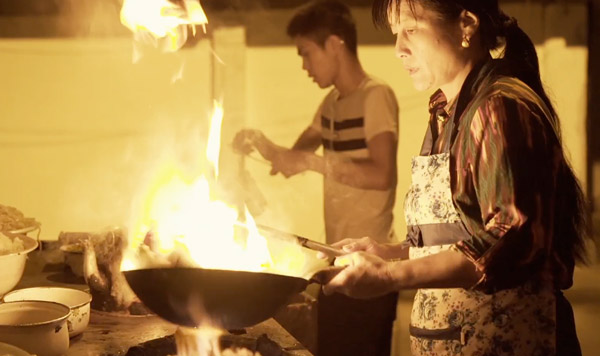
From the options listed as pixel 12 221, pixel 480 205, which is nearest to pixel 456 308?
pixel 480 205

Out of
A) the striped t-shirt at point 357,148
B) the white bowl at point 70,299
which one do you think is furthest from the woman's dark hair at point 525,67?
the striped t-shirt at point 357,148

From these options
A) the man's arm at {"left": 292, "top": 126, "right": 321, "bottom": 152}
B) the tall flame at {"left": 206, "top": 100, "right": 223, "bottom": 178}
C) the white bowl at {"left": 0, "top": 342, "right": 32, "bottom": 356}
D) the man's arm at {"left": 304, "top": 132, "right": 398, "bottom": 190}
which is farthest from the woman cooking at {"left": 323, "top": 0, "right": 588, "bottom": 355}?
the man's arm at {"left": 292, "top": 126, "right": 321, "bottom": 152}

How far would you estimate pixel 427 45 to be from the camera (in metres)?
2.62

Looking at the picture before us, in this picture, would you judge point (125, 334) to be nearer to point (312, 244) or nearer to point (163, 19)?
point (312, 244)

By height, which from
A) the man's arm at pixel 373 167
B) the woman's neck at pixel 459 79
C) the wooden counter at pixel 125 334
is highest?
the woman's neck at pixel 459 79

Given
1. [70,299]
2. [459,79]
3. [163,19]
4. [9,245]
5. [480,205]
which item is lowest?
[70,299]

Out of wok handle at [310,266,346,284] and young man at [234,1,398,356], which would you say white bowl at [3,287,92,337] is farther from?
young man at [234,1,398,356]

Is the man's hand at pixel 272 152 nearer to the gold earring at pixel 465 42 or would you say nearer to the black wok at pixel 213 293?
the gold earring at pixel 465 42

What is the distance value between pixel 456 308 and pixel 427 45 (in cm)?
99

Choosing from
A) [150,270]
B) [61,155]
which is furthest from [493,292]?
[61,155]

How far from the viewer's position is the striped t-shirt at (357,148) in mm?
4762

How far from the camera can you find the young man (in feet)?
15.4

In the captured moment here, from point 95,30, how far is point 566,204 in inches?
176

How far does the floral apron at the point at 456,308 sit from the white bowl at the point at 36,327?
1.33 metres
